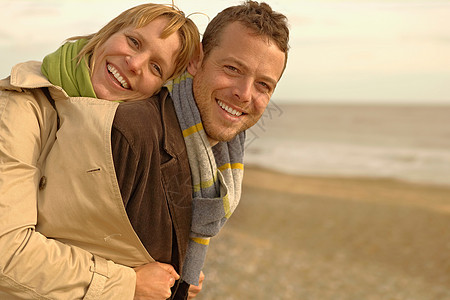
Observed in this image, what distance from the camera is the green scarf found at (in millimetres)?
2629

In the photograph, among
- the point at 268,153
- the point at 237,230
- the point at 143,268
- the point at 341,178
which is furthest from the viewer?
the point at 268,153

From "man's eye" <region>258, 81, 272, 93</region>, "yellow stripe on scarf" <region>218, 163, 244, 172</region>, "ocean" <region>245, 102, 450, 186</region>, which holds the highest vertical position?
"man's eye" <region>258, 81, 272, 93</region>

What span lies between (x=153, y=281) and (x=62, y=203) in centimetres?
58

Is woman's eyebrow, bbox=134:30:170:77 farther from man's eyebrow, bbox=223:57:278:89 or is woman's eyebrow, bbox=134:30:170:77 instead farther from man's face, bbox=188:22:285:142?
man's eyebrow, bbox=223:57:278:89

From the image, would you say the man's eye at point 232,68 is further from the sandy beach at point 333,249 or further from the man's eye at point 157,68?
the sandy beach at point 333,249

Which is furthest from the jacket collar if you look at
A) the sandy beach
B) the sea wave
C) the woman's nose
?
the sea wave

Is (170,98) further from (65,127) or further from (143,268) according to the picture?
(143,268)

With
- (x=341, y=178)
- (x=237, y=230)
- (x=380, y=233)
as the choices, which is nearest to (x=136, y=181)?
(x=237, y=230)

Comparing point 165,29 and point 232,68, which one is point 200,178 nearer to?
point 232,68

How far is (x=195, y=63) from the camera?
292 centimetres

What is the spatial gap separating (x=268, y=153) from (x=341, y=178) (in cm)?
869

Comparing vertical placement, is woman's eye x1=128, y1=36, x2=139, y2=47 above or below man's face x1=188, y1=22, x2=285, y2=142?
above

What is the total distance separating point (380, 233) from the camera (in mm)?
11719

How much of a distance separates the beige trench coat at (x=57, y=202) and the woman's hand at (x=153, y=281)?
6cm
